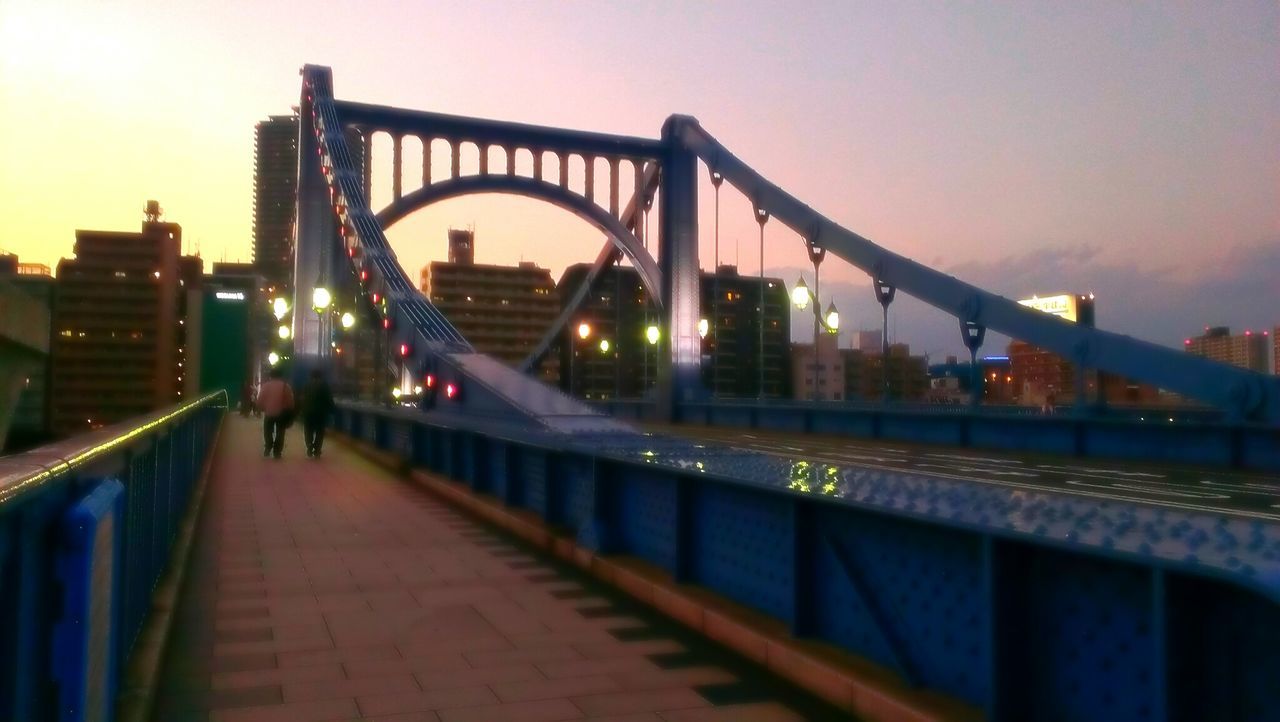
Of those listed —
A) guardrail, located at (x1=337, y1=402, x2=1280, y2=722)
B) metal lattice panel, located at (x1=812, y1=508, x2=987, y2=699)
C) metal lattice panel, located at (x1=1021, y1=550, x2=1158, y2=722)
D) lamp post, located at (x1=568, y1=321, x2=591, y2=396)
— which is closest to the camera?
guardrail, located at (x1=337, y1=402, x2=1280, y2=722)

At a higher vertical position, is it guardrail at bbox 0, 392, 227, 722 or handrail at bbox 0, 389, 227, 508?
handrail at bbox 0, 389, 227, 508

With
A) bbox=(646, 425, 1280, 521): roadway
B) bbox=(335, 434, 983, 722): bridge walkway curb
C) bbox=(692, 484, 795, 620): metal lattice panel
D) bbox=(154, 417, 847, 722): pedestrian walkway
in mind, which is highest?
bbox=(692, 484, 795, 620): metal lattice panel

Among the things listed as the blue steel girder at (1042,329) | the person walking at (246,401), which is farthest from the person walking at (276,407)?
the person walking at (246,401)

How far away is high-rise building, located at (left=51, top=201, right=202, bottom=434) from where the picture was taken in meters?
75.7

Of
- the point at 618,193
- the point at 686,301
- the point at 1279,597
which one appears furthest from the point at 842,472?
the point at 618,193

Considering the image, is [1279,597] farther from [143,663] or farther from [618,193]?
[618,193]

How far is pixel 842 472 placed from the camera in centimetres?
570

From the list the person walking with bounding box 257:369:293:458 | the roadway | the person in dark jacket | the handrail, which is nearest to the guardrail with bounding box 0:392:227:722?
the handrail

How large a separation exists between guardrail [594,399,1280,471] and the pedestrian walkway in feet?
41.5

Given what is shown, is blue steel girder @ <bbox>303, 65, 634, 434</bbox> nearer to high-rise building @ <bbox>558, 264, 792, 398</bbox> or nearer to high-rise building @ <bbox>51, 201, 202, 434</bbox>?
high-rise building @ <bbox>558, 264, 792, 398</bbox>

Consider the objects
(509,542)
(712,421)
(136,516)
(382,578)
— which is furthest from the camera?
(712,421)

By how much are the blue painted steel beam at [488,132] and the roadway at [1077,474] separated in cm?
2313

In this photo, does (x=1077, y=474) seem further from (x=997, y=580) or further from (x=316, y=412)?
(x=316, y=412)

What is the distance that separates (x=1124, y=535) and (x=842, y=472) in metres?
2.35
